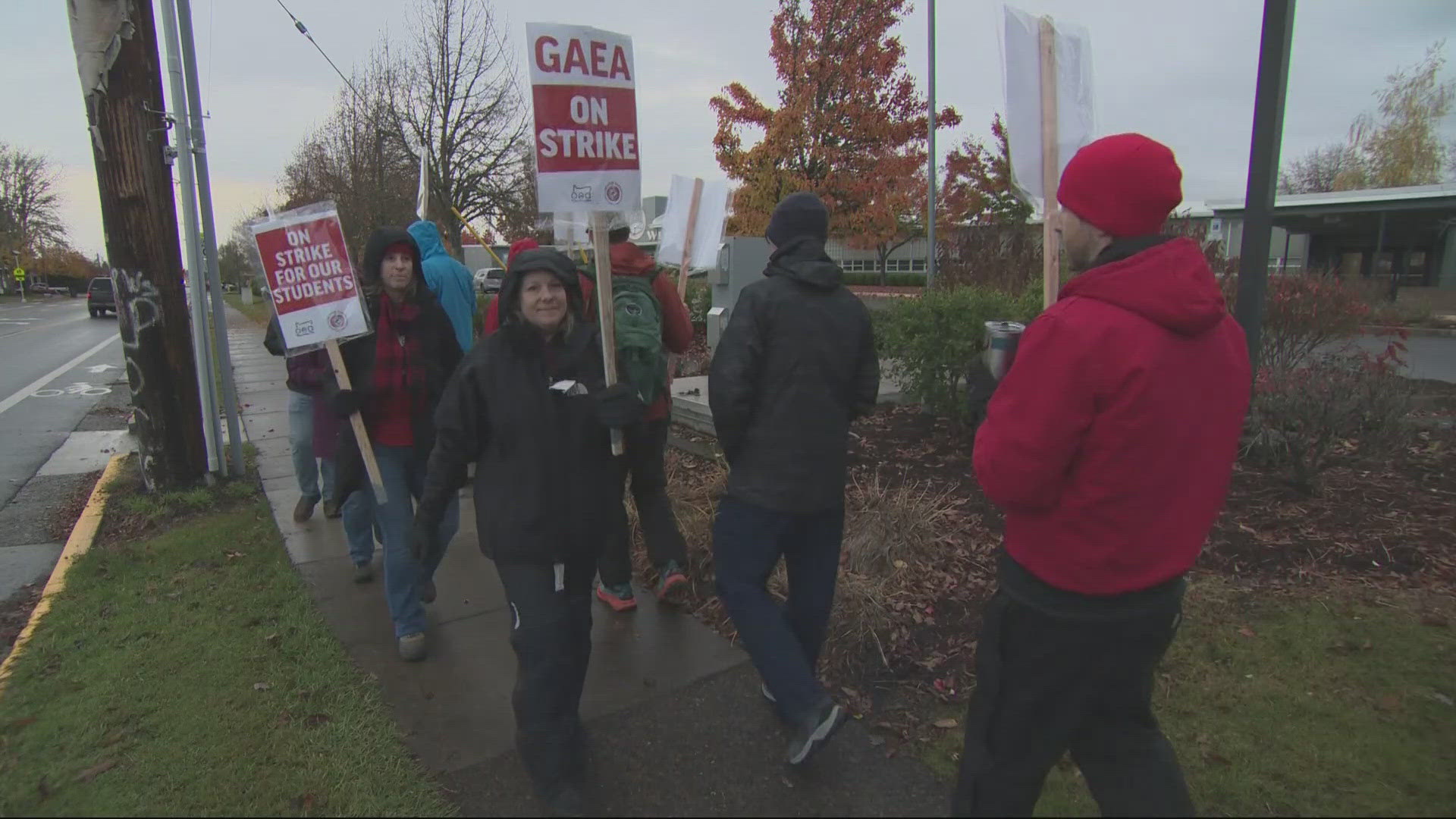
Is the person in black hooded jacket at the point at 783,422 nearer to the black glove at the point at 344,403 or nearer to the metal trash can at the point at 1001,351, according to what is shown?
the metal trash can at the point at 1001,351

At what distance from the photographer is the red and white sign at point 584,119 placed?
9.96ft

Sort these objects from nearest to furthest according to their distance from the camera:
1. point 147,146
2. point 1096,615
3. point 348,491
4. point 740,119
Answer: point 1096,615
point 348,491
point 147,146
point 740,119

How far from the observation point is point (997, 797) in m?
2.07

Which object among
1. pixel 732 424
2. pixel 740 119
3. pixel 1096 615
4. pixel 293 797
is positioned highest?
pixel 740 119

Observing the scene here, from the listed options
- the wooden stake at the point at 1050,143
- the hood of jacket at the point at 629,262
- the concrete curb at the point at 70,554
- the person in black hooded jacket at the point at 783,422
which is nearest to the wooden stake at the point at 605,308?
the person in black hooded jacket at the point at 783,422

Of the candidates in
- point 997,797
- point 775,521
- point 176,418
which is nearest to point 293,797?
point 775,521

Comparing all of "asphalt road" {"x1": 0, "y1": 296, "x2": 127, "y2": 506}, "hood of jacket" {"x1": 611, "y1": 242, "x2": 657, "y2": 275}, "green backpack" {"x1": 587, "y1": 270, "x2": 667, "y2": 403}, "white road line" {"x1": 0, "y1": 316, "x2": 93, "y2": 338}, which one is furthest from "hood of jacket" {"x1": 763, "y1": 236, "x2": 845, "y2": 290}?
"white road line" {"x1": 0, "y1": 316, "x2": 93, "y2": 338}

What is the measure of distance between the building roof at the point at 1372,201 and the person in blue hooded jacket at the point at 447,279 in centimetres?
2580

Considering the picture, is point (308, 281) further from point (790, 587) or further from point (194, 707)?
point (790, 587)

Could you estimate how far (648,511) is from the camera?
12.9ft

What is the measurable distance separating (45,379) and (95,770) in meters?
15.2

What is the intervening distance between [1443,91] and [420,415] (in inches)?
1644

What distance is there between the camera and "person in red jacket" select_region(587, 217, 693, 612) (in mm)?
3658

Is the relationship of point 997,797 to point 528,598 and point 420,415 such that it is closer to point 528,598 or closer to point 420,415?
point 528,598
